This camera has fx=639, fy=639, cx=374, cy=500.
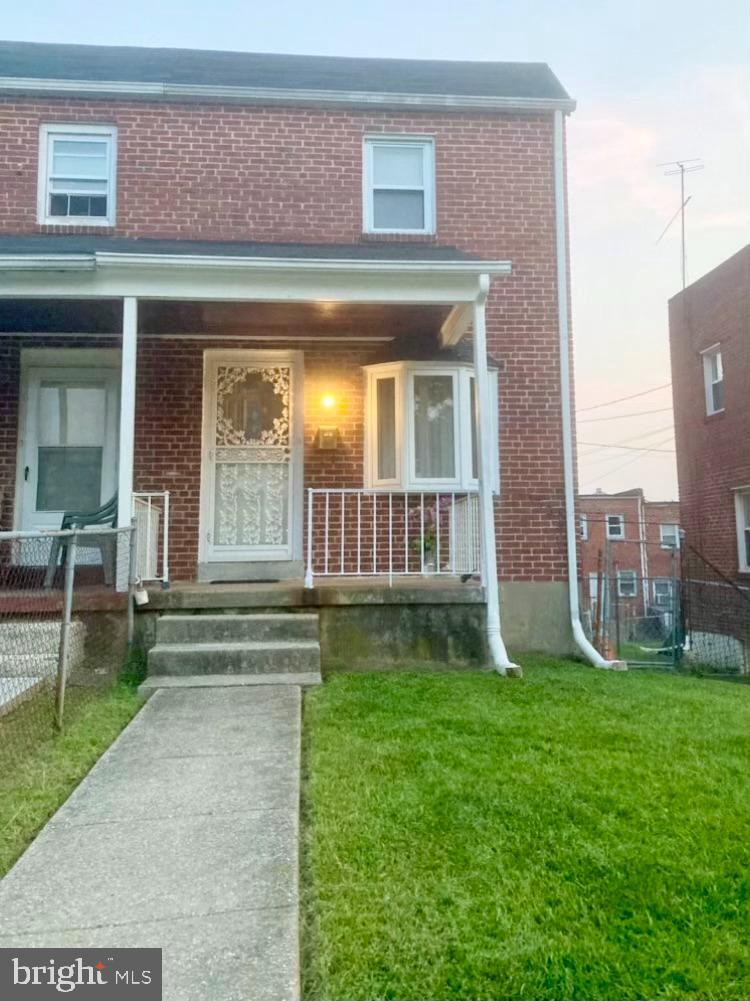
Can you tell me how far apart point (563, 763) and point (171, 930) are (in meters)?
1.88

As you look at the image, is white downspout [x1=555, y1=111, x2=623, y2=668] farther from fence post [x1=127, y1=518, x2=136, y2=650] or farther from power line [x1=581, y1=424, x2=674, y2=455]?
power line [x1=581, y1=424, x2=674, y2=455]

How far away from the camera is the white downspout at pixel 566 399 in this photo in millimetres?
6070

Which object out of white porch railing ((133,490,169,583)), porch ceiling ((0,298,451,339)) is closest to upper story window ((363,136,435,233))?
porch ceiling ((0,298,451,339))

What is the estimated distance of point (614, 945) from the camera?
166cm

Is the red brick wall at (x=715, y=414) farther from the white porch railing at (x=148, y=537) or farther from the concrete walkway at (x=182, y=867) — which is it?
the concrete walkway at (x=182, y=867)

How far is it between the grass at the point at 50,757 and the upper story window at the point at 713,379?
12.7 metres

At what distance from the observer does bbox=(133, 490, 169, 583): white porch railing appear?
17.0ft

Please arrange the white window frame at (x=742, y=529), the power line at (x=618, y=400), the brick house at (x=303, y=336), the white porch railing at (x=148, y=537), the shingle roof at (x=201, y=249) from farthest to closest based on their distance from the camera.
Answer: the power line at (x=618, y=400) < the white window frame at (x=742, y=529) < the brick house at (x=303, y=336) < the shingle roof at (x=201, y=249) < the white porch railing at (x=148, y=537)

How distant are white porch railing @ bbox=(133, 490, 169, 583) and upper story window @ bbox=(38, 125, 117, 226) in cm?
332

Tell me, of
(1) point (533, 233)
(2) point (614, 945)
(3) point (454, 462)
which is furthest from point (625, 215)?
(2) point (614, 945)

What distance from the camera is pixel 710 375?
1328 cm

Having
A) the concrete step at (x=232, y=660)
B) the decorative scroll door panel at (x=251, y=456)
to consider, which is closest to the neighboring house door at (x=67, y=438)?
the decorative scroll door panel at (x=251, y=456)

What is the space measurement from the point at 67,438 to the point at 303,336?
2621 millimetres

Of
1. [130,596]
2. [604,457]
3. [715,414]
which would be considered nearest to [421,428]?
[130,596]
